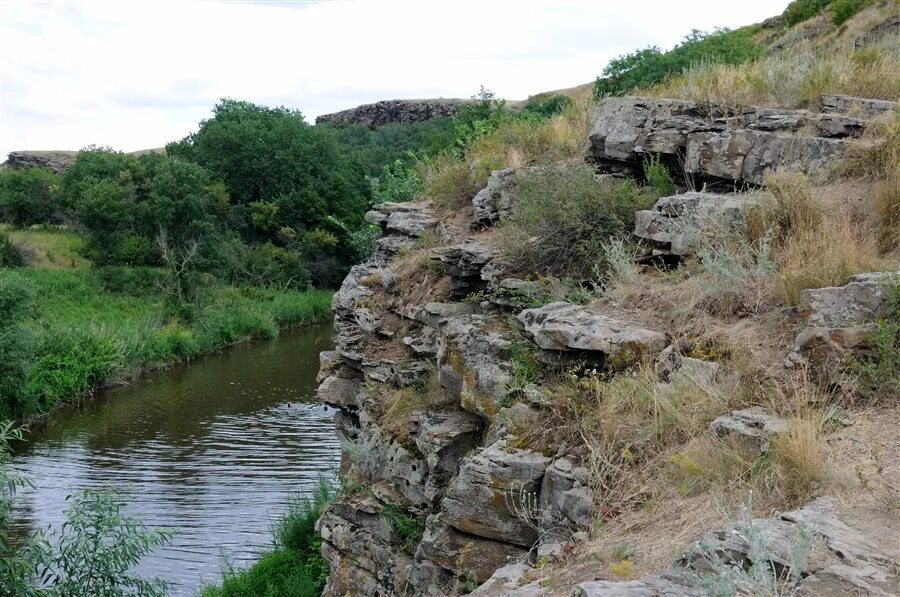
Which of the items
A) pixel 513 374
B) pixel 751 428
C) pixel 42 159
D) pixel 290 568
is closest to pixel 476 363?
pixel 513 374

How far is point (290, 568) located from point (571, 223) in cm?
829

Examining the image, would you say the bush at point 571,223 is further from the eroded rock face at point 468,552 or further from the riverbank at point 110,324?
the riverbank at point 110,324

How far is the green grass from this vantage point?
44062 mm

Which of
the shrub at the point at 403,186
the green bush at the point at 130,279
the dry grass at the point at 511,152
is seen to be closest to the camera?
the dry grass at the point at 511,152

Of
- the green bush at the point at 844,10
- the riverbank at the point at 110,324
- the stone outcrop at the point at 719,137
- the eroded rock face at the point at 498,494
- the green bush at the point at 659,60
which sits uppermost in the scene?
the green bush at the point at 844,10

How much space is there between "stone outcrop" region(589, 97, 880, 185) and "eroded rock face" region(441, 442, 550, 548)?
12.9 ft

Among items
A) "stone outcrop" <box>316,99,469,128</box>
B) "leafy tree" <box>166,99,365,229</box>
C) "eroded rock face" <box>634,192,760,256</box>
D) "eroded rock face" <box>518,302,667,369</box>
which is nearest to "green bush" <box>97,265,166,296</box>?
"leafy tree" <box>166,99,365,229</box>

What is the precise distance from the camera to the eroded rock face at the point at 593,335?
6.43 m

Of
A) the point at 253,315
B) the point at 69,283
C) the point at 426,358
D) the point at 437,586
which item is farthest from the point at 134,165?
the point at 437,586

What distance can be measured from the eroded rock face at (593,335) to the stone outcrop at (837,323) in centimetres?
108

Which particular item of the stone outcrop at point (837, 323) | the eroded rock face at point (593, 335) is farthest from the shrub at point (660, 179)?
the stone outcrop at point (837, 323)

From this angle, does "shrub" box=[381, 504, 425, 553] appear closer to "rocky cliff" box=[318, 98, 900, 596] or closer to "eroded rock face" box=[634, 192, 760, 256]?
"rocky cliff" box=[318, 98, 900, 596]

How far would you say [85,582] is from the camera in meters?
11.7

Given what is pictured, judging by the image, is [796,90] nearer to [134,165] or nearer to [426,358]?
[426,358]
